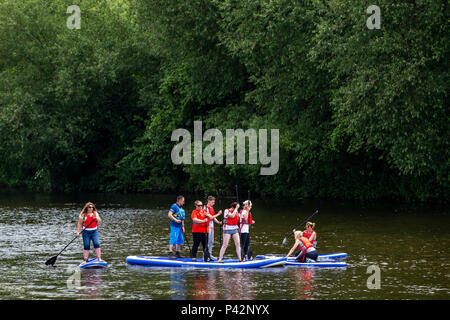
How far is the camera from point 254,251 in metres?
23.8

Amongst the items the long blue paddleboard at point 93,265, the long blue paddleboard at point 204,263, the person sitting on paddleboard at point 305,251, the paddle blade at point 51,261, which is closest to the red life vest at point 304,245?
the person sitting on paddleboard at point 305,251

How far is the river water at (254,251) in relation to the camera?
16.8 meters

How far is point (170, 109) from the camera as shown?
53500 mm

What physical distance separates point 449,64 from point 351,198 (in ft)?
55.2

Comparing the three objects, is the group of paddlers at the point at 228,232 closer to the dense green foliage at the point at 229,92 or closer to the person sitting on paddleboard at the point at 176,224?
the person sitting on paddleboard at the point at 176,224

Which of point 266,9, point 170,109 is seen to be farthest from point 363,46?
point 170,109

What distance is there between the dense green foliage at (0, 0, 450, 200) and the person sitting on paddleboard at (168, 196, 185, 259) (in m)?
11.8
